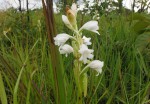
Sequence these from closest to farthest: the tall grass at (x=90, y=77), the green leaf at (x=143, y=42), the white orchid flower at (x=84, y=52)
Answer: the white orchid flower at (x=84, y=52) < the tall grass at (x=90, y=77) < the green leaf at (x=143, y=42)

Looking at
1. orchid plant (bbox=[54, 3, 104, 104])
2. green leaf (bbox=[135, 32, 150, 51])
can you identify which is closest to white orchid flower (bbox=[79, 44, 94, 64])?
orchid plant (bbox=[54, 3, 104, 104])

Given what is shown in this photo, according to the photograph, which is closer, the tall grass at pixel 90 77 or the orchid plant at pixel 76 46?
the orchid plant at pixel 76 46

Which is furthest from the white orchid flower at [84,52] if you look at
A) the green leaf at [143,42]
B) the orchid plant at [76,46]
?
the green leaf at [143,42]

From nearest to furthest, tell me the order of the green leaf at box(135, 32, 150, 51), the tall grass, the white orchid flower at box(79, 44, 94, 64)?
the white orchid flower at box(79, 44, 94, 64)
the tall grass
the green leaf at box(135, 32, 150, 51)

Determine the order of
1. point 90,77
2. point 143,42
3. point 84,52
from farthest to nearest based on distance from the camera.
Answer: point 143,42, point 90,77, point 84,52

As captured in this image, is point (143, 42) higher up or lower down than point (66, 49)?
lower down

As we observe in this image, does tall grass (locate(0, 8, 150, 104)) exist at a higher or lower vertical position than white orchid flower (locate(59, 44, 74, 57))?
lower

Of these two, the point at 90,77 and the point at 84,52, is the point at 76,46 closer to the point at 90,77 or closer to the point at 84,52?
the point at 84,52

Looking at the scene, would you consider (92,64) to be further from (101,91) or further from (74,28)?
(101,91)

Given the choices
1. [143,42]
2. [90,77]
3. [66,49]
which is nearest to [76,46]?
[66,49]

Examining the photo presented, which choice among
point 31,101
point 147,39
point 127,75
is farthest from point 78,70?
point 147,39

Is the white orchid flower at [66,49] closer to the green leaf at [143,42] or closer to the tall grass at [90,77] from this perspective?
the tall grass at [90,77]

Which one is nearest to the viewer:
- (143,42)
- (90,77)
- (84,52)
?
(84,52)

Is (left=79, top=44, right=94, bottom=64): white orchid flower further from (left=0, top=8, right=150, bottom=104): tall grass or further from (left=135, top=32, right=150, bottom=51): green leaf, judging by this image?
(left=135, top=32, right=150, bottom=51): green leaf
